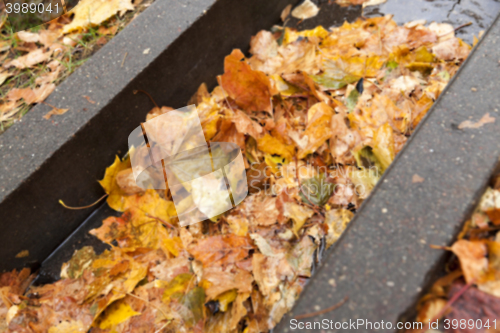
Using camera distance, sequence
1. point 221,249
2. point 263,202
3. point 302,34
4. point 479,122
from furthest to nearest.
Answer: point 302,34
point 263,202
point 221,249
point 479,122

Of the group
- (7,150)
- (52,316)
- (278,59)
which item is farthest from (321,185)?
(7,150)

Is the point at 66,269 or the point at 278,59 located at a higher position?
the point at 278,59

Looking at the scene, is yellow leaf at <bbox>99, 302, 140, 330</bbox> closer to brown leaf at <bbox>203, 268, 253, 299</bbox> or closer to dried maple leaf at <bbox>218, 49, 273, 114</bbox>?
brown leaf at <bbox>203, 268, 253, 299</bbox>

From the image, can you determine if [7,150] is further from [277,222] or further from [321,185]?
[321,185]

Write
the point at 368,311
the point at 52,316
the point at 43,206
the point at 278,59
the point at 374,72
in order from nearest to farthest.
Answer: the point at 368,311 → the point at 52,316 → the point at 43,206 → the point at 374,72 → the point at 278,59

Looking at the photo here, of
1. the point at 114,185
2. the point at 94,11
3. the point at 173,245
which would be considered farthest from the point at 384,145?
the point at 94,11

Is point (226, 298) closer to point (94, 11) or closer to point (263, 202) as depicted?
point (263, 202)
